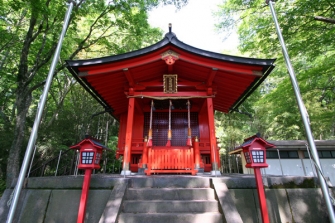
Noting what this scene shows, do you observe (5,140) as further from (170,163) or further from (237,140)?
(237,140)

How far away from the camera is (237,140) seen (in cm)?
1494

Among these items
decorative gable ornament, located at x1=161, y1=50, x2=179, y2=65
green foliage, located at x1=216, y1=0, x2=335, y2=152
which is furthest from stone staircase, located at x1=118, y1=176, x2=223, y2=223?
green foliage, located at x1=216, y1=0, x2=335, y2=152

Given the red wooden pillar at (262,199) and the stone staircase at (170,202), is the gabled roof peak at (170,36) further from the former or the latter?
the red wooden pillar at (262,199)

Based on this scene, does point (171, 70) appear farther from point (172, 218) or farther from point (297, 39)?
point (297, 39)

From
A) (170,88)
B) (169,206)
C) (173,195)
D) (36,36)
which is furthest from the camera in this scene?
Result: (36,36)

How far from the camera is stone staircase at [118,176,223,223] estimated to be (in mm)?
3326

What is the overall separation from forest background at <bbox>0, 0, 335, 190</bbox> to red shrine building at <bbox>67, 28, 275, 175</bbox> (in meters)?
2.29

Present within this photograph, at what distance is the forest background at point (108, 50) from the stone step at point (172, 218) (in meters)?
6.04

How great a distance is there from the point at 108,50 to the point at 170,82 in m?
6.87

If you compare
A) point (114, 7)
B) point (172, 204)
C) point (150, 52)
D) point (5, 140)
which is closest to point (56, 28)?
point (114, 7)

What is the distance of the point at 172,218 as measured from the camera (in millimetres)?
3326

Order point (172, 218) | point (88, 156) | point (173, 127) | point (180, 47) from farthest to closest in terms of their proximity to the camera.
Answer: point (173, 127)
point (180, 47)
point (88, 156)
point (172, 218)

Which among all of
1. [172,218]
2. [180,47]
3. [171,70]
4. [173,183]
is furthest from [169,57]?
[172,218]

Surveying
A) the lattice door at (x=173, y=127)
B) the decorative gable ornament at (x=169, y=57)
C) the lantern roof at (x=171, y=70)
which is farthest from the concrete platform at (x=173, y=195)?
the lattice door at (x=173, y=127)
